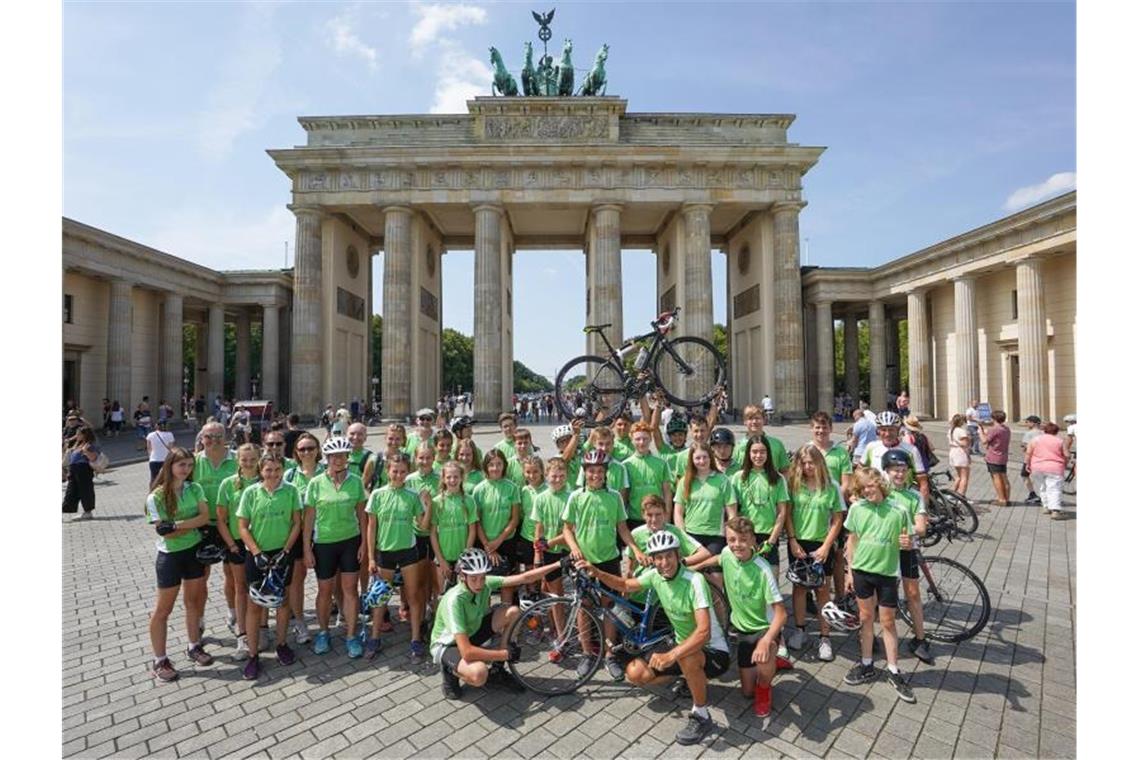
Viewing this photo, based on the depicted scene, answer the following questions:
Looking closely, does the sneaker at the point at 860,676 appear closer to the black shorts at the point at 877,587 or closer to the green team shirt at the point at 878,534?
the black shorts at the point at 877,587

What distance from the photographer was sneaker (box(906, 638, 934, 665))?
16.0ft

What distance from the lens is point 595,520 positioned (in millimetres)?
5090

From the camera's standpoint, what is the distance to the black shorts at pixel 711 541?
5.53 meters

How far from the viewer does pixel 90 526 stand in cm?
1014

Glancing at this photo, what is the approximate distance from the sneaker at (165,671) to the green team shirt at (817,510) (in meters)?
6.03

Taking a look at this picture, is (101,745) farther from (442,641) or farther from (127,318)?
(127,318)

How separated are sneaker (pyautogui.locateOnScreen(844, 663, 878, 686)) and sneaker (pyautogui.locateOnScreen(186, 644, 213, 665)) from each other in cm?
585

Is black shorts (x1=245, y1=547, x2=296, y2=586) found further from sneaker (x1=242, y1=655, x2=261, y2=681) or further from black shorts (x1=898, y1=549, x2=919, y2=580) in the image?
black shorts (x1=898, y1=549, x2=919, y2=580)

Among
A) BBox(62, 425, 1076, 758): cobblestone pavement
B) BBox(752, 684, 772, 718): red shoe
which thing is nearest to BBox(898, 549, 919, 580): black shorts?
BBox(62, 425, 1076, 758): cobblestone pavement

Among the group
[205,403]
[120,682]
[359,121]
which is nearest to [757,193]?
[359,121]

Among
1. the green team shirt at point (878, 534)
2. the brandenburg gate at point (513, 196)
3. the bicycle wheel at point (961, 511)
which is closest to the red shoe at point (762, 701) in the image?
the green team shirt at point (878, 534)

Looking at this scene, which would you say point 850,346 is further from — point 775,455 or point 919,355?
point 775,455

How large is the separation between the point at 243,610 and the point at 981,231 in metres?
34.1

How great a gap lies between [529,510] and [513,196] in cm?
2914
